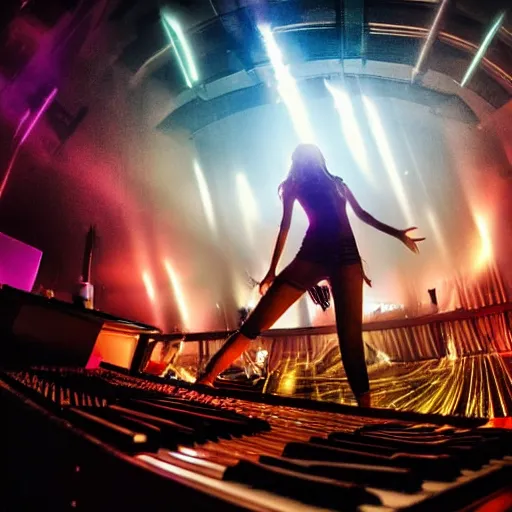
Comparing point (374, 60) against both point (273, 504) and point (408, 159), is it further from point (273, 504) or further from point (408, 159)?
point (273, 504)

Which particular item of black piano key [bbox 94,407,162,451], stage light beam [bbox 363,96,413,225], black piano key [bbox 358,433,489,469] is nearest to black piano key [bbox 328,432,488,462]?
black piano key [bbox 358,433,489,469]

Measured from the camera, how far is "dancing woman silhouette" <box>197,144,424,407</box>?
252 cm

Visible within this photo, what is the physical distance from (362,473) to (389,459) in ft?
0.47

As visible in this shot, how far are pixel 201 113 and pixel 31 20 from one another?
2914 millimetres

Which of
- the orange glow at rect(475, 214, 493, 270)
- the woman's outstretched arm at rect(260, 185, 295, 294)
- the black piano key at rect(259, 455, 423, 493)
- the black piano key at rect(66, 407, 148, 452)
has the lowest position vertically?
the black piano key at rect(66, 407, 148, 452)

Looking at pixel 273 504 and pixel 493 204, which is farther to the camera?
pixel 493 204

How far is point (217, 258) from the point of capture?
7.61 m

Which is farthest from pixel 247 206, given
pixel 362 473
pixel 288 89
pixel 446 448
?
pixel 362 473

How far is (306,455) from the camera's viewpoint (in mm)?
1020

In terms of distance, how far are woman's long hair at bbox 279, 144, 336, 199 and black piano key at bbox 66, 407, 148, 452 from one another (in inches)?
90.1

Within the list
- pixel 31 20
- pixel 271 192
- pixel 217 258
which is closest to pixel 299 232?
pixel 271 192

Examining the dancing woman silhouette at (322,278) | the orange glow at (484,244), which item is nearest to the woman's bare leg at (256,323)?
the dancing woman silhouette at (322,278)

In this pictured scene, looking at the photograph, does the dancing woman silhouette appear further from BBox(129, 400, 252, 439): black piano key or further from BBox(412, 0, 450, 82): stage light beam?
BBox(412, 0, 450, 82): stage light beam

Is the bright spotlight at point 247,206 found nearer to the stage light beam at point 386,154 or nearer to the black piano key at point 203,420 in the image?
the stage light beam at point 386,154
